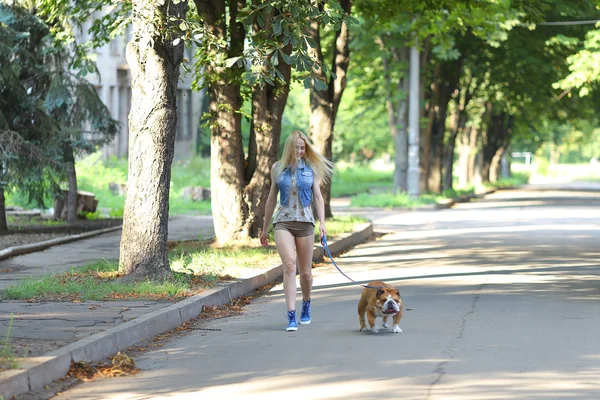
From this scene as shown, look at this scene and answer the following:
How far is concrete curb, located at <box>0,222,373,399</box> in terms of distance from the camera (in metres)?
8.19

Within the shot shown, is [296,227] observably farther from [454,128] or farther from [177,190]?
[454,128]

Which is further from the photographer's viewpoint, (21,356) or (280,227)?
(280,227)

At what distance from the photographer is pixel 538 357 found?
9.58 m

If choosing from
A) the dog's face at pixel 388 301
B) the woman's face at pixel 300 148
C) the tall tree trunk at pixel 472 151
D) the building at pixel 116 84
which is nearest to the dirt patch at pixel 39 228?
the woman's face at pixel 300 148

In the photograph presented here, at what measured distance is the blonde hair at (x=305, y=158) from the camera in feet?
38.0

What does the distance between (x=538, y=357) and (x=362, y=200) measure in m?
32.6

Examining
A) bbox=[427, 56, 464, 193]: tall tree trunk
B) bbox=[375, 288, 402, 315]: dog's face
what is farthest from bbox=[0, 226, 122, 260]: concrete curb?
bbox=[427, 56, 464, 193]: tall tree trunk

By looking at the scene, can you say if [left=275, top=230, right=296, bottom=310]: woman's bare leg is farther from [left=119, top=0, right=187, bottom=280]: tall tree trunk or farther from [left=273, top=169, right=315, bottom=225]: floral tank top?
[left=119, top=0, right=187, bottom=280]: tall tree trunk

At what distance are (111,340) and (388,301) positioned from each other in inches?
96.4

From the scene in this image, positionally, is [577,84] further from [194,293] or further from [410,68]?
[194,293]

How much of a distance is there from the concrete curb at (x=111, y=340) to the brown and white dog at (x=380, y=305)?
6.58 ft

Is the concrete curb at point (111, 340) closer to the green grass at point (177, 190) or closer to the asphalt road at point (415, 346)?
the asphalt road at point (415, 346)

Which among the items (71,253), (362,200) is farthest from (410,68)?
(71,253)

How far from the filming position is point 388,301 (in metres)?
10.5
